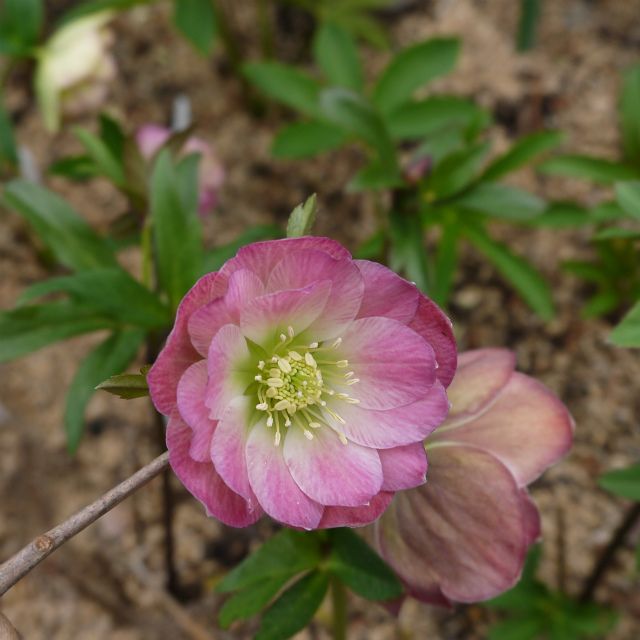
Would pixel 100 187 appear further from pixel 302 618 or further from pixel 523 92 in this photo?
pixel 302 618

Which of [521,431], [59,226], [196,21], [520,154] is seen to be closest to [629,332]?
[521,431]

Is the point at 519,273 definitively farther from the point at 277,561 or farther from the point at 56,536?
the point at 56,536

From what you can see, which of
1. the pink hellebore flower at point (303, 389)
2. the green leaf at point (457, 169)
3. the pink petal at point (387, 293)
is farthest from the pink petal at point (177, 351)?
the green leaf at point (457, 169)

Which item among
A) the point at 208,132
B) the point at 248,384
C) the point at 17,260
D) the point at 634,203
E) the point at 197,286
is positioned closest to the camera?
the point at 197,286

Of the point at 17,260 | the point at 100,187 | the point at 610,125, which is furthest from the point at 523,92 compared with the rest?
the point at 17,260

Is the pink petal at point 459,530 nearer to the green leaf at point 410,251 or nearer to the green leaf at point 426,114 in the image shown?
the green leaf at point 410,251

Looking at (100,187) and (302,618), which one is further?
(100,187)
